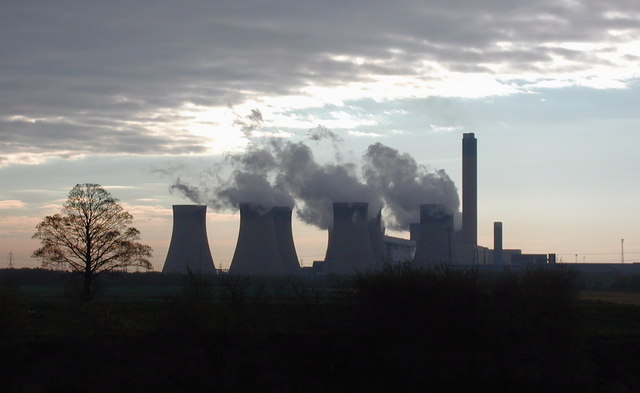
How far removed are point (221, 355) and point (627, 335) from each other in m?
9.37

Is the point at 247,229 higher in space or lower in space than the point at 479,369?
higher

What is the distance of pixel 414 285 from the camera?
1883 cm

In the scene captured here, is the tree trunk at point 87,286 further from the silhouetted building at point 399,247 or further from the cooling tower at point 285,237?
the silhouetted building at point 399,247

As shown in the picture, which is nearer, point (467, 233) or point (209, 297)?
point (209, 297)

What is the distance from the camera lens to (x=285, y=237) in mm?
46656

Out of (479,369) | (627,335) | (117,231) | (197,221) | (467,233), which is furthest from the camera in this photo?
(467,233)

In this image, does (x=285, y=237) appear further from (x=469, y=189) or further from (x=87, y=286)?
(x=87, y=286)

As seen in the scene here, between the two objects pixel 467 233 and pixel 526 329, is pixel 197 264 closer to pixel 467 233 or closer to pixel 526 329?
pixel 467 233

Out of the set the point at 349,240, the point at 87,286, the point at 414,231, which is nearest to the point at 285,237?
the point at 349,240

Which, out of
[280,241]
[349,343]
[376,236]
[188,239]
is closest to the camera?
[349,343]

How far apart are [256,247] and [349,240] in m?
4.36

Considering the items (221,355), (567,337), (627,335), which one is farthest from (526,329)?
(221,355)

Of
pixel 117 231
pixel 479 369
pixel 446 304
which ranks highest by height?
pixel 117 231

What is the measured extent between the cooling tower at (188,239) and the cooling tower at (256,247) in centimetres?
169
